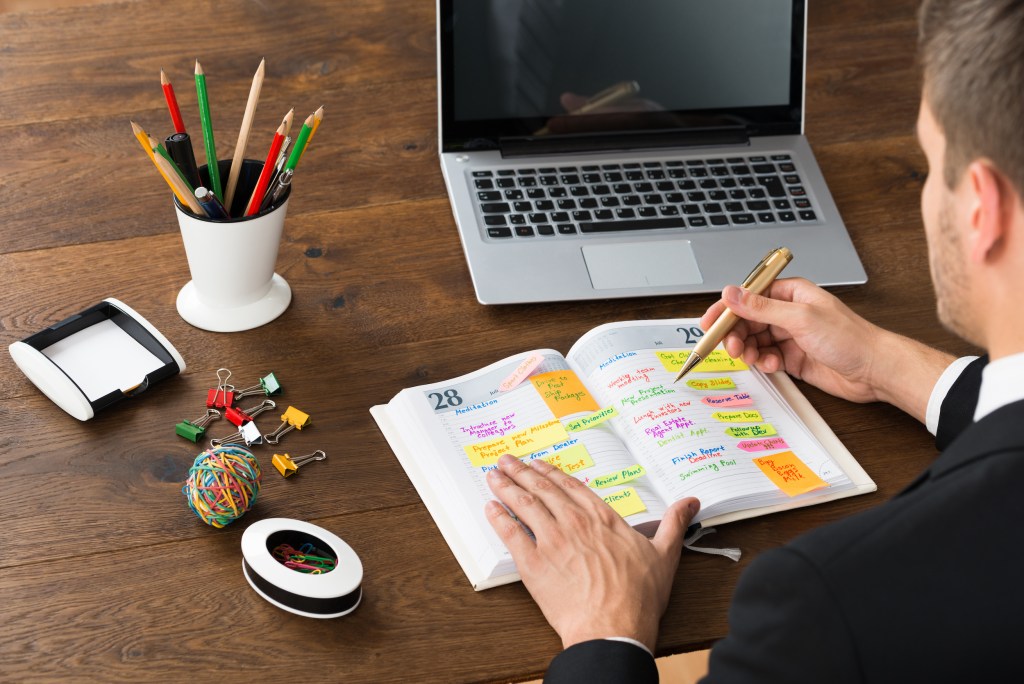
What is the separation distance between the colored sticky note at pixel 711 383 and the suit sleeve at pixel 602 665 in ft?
1.07

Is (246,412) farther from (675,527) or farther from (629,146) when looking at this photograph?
(629,146)

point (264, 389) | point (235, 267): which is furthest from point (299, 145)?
point (264, 389)

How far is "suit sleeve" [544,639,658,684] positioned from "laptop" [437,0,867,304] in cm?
46

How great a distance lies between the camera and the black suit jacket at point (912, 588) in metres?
0.71

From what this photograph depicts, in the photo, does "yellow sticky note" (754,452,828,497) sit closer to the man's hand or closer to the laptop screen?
the man's hand

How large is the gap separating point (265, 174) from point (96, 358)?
25 centimetres

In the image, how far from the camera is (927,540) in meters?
0.73

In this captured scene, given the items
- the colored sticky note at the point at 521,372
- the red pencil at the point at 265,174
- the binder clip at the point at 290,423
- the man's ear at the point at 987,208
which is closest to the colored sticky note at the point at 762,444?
the colored sticky note at the point at 521,372

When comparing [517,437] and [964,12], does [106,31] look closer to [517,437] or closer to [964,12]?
[517,437]

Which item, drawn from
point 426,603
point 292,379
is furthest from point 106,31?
point 426,603

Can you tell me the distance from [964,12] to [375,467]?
2.13 ft

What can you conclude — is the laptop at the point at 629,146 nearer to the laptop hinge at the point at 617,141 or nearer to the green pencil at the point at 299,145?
the laptop hinge at the point at 617,141

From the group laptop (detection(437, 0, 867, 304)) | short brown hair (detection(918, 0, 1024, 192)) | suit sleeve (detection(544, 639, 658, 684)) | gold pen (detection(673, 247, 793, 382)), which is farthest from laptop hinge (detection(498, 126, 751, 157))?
suit sleeve (detection(544, 639, 658, 684))

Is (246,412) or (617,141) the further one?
(617,141)
